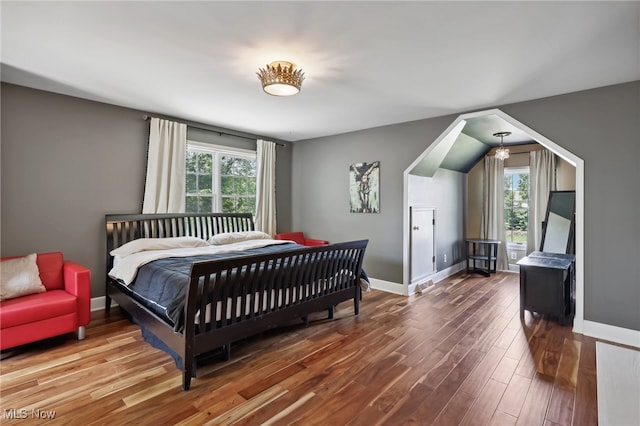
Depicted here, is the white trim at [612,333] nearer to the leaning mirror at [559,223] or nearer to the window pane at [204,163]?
the leaning mirror at [559,223]

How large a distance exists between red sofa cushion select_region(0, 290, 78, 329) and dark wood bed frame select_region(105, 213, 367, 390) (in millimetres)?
504

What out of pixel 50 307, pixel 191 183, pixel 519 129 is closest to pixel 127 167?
pixel 191 183

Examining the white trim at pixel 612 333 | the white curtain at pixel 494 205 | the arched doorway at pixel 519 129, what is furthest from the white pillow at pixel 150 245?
the white curtain at pixel 494 205

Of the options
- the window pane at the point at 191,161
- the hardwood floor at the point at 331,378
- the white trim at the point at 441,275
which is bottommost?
the hardwood floor at the point at 331,378

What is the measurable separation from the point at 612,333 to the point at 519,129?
2.35 meters

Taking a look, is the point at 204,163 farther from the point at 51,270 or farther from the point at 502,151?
the point at 502,151

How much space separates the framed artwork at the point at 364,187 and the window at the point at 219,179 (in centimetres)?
178

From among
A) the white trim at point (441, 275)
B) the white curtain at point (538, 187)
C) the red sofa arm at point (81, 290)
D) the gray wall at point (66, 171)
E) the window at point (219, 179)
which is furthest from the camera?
the white curtain at point (538, 187)

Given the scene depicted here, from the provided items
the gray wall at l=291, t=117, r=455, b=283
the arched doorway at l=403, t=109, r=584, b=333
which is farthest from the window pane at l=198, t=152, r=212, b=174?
the arched doorway at l=403, t=109, r=584, b=333

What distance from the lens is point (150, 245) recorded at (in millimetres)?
3623

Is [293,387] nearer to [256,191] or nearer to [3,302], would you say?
[3,302]

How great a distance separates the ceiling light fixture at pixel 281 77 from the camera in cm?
254

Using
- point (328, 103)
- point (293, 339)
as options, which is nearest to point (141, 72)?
point (328, 103)

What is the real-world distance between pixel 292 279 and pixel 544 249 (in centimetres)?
424
